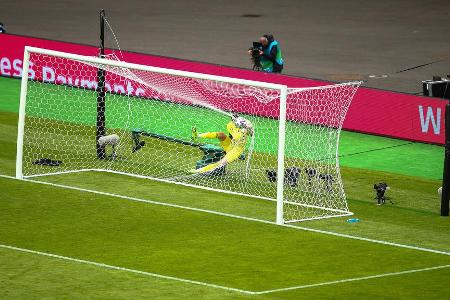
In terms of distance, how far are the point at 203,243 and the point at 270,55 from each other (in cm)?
1192

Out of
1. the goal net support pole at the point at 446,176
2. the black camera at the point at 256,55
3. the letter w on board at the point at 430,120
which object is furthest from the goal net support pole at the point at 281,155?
the black camera at the point at 256,55

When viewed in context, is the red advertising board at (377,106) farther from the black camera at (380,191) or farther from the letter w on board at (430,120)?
the black camera at (380,191)

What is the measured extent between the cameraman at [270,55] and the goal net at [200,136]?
2987 millimetres

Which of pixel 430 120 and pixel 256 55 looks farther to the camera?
pixel 256 55

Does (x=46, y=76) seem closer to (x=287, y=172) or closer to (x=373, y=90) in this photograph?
(x=373, y=90)

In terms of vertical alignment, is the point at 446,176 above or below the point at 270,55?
below

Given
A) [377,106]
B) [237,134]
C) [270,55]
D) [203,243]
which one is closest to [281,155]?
[203,243]

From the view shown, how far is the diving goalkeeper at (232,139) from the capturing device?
24.7 metres

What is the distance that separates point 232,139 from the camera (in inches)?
977

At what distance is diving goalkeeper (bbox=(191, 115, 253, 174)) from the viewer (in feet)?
Answer: 80.9

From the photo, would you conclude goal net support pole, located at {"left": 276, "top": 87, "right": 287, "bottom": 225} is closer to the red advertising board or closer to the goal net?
the goal net

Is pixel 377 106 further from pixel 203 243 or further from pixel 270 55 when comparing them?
pixel 203 243

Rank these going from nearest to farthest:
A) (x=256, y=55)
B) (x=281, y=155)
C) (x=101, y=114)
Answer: (x=281, y=155) → (x=101, y=114) → (x=256, y=55)

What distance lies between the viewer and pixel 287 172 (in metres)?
23.8
